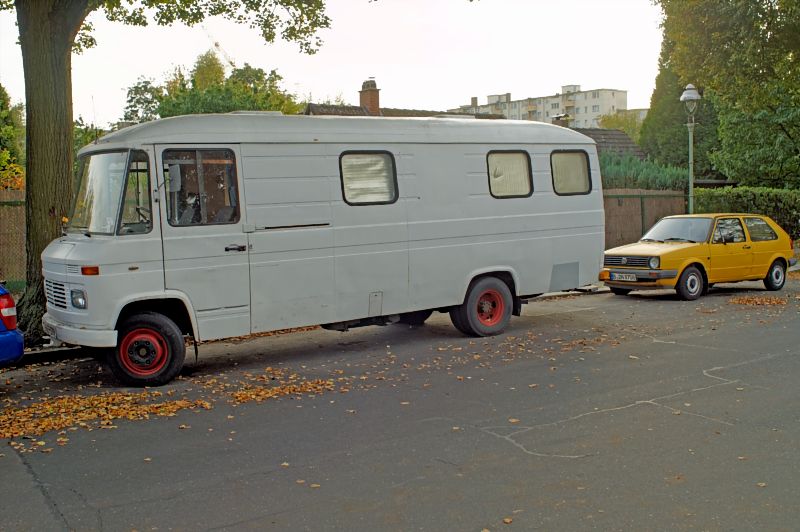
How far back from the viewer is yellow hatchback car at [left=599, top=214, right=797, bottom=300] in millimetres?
15258

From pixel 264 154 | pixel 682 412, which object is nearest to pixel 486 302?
pixel 264 154

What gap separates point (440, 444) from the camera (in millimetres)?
6480

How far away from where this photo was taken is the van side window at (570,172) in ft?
40.7

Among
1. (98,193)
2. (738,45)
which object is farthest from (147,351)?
(738,45)

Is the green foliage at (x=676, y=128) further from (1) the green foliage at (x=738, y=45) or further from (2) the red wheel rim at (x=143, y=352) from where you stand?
(2) the red wheel rim at (x=143, y=352)

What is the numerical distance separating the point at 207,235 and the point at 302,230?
3.88 feet

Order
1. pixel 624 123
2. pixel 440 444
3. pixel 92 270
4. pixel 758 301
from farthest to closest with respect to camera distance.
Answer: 1. pixel 624 123
2. pixel 758 301
3. pixel 92 270
4. pixel 440 444

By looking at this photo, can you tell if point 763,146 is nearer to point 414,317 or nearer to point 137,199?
point 414,317

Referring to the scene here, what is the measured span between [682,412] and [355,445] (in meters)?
2.96

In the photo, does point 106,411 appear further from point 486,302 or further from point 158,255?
point 486,302

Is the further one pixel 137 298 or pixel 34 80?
pixel 34 80

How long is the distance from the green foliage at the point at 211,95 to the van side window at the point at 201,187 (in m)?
20.3

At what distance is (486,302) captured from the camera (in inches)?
464

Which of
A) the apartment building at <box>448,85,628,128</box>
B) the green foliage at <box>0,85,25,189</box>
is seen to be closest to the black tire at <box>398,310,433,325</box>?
the green foliage at <box>0,85,25,189</box>
